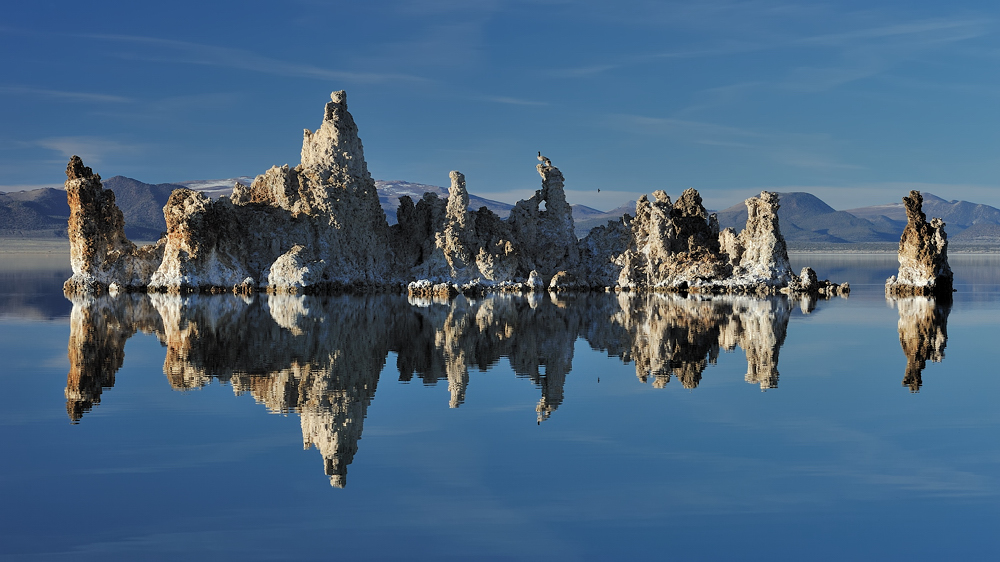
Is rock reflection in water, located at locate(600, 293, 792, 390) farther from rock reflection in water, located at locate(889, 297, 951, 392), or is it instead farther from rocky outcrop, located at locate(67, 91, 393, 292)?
rocky outcrop, located at locate(67, 91, 393, 292)

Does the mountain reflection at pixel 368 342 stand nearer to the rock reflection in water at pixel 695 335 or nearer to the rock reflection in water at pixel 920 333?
the rock reflection in water at pixel 695 335

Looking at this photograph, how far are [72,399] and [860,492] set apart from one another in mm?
13219

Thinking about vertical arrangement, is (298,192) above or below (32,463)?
above

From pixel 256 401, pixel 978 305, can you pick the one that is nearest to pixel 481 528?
pixel 256 401

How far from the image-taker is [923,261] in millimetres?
50594

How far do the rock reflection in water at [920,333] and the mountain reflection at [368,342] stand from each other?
9.71 ft

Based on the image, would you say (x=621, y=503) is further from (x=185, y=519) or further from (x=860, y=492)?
(x=185, y=519)

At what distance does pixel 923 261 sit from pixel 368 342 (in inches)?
1312

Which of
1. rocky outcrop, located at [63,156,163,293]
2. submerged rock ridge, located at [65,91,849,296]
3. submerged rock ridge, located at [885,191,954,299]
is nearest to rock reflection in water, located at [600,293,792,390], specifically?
submerged rock ridge, located at [885,191,954,299]

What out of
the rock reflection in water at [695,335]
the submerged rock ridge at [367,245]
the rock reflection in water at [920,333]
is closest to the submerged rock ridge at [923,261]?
the submerged rock ridge at [367,245]

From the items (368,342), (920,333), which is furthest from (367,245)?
(920,333)

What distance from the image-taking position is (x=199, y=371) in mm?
21781

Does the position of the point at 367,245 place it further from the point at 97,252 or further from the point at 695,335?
the point at 695,335

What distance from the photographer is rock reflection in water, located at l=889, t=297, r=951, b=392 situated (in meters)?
22.8
